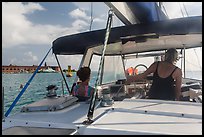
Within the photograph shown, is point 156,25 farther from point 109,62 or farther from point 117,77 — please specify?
point 117,77

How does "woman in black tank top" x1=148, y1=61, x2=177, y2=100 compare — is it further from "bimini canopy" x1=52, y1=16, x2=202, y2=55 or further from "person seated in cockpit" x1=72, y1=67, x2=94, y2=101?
"person seated in cockpit" x1=72, y1=67, x2=94, y2=101

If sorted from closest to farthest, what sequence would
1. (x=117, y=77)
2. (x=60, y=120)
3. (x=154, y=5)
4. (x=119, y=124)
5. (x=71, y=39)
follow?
(x=119, y=124) < (x=60, y=120) < (x=154, y=5) < (x=71, y=39) < (x=117, y=77)

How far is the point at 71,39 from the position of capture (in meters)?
3.05

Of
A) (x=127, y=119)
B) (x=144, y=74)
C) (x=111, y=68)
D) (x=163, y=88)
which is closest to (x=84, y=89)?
(x=144, y=74)

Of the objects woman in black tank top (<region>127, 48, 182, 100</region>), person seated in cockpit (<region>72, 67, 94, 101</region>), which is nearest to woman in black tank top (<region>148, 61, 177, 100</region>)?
woman in black tank top (<region>127, 48, 182, 100</region>)

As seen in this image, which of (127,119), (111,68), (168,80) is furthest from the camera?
(111,68)

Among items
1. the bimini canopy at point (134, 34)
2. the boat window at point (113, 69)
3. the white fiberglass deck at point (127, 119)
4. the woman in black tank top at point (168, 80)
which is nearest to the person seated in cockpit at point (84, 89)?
the white fiberglass deck at point (127, 119)

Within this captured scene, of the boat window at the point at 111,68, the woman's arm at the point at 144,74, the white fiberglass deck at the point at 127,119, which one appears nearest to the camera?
the white fiberglass deck at the point at 127,119

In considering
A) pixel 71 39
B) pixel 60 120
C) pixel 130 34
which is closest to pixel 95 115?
pixel 60 120

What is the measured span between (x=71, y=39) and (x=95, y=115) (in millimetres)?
1766

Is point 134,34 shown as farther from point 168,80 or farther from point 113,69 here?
point 113,69

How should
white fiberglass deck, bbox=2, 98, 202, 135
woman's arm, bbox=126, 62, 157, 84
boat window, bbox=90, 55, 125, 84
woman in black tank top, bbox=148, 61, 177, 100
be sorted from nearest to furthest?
white fiberglass deck, bbox=2, 98, 202, 135 → woman in black tank top, bbox=148, 61, 177, 100 → woman's arm, bbox=126, 62, 157, 84 → boat window, bbox=90, 55, 125, 84

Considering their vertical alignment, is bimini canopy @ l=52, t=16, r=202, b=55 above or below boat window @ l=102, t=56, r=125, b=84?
above

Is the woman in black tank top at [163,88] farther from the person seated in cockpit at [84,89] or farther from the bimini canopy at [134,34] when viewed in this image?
the person seated in cockpit at [84,89]
